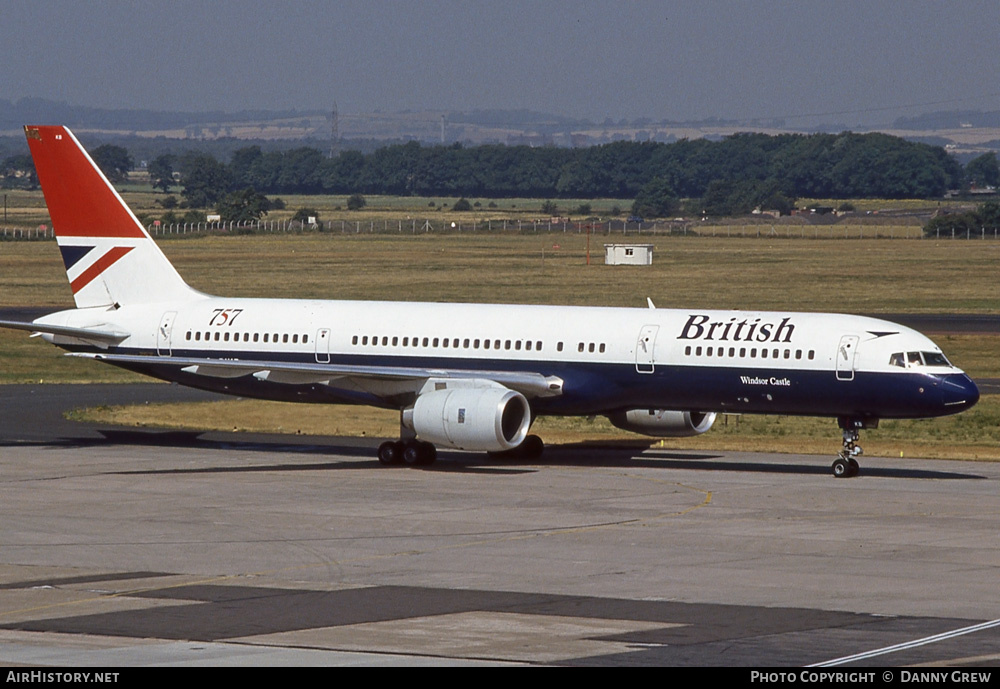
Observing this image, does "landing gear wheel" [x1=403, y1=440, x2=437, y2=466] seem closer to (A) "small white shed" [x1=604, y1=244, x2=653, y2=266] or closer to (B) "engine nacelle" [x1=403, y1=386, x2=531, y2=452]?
(B) "engine nacelle" [x1=403, y1=386, x2=531, y2=452]

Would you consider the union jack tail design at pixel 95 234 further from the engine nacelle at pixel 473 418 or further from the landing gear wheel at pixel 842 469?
the landing gear wheel at pixel 842 469

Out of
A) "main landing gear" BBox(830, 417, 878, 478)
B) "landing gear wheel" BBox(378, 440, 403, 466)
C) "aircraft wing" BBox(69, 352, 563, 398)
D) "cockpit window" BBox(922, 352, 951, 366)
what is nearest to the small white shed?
"aircraft wing" BBox(69, 352, 563, 398)

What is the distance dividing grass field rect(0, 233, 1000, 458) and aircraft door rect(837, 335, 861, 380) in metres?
7.32

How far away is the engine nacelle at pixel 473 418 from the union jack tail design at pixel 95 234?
34.9ft

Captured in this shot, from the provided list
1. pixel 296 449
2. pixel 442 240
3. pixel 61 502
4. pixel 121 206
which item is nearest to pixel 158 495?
pixel 61 502

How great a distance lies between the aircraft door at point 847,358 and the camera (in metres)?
39.0

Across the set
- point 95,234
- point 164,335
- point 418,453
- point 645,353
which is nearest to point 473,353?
point 418,453

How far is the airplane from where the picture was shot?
1553 inches

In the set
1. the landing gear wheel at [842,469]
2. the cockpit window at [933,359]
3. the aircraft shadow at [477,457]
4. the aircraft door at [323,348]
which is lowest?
the aircraft shadow at [477,457]

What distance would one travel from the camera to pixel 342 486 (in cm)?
3831

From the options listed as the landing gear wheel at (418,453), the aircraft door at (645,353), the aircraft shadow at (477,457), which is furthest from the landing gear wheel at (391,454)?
the aircraft door at (645,353)

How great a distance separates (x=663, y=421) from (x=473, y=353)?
18.2ft

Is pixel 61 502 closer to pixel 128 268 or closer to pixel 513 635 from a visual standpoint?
pixel 128 268

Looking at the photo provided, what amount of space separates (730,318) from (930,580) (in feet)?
52.6
